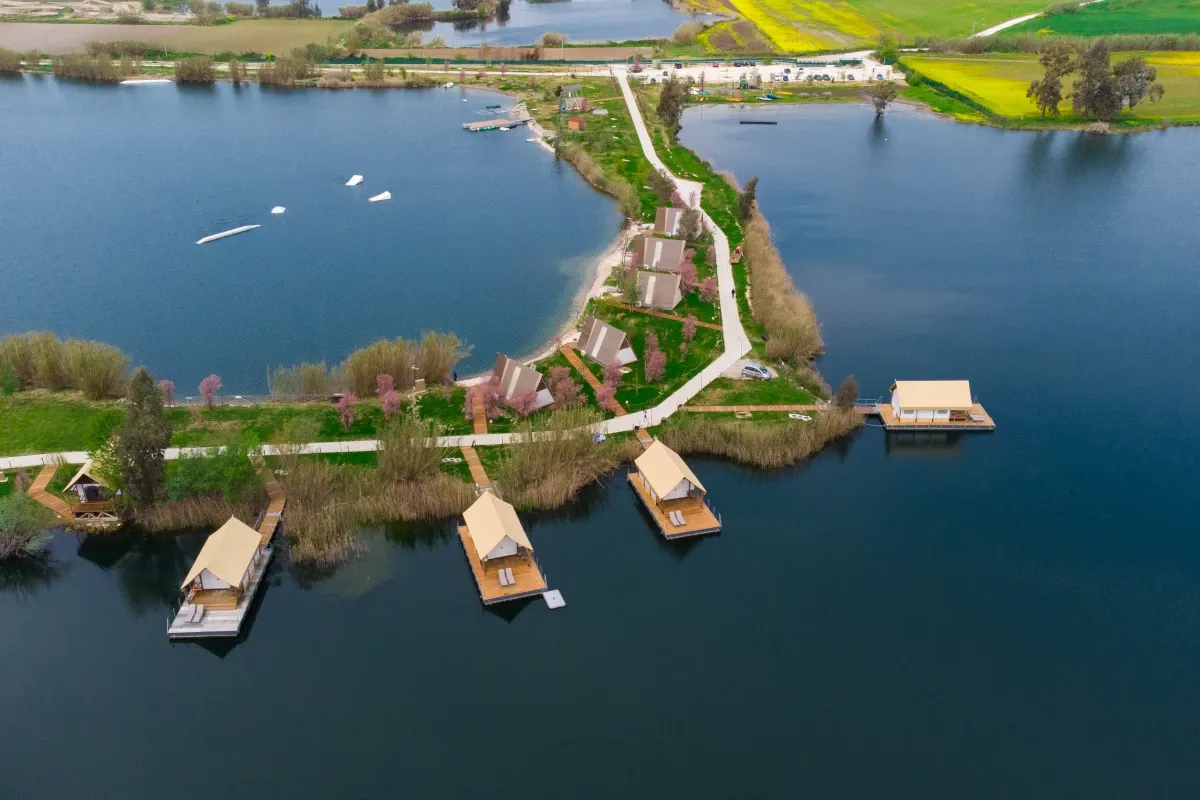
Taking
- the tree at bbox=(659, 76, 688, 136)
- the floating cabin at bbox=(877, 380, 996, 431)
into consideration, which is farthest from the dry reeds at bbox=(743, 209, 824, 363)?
the tree at bbox=(659, 76, 688, 136)

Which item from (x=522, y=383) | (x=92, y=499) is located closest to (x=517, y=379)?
(x=522, y=383)

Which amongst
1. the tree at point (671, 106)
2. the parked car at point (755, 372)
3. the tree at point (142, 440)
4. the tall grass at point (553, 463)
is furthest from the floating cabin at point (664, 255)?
the tree at point (671, 106)

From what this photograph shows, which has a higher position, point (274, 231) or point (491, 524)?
point (274, 231)

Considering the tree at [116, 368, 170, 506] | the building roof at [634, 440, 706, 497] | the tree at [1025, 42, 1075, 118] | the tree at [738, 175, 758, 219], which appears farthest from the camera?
the tree at [1025, 42, 1075, 118]

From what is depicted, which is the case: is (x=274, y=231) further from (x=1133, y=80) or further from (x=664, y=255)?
(x=1133, y=80)

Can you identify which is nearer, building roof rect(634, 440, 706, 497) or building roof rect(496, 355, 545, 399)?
building roof rect(634, 440, 706, 497)

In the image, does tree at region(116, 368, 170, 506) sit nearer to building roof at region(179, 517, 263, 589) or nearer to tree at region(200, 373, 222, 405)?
building roof at region(179, 517, 263, 589)

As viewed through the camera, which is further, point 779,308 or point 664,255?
point 664,255
